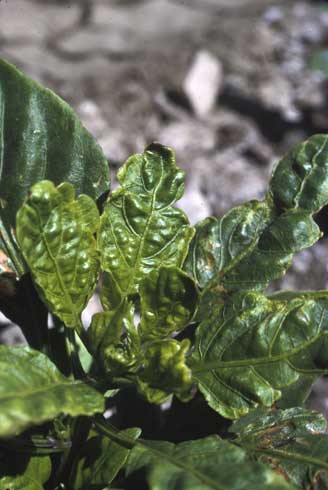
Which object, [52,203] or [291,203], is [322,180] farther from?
[52,203]

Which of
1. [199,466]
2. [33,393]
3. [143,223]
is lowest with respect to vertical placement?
[199,466]

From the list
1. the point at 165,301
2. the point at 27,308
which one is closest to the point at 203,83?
the point at 27,308

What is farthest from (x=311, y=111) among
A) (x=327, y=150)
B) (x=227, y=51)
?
(x=327, y=150)

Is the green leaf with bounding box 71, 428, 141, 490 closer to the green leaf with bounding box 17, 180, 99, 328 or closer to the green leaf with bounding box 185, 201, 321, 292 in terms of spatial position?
the green leaf with bounding box 17, 180, 99, 328

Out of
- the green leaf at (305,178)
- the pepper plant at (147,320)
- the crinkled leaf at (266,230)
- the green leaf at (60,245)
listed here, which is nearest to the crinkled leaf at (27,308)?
the pepper plant at (147,320)

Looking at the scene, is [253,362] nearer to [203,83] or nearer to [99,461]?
[99,461]

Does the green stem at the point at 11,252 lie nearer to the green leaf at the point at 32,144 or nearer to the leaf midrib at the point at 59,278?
the green leaf at the point at 32,144
